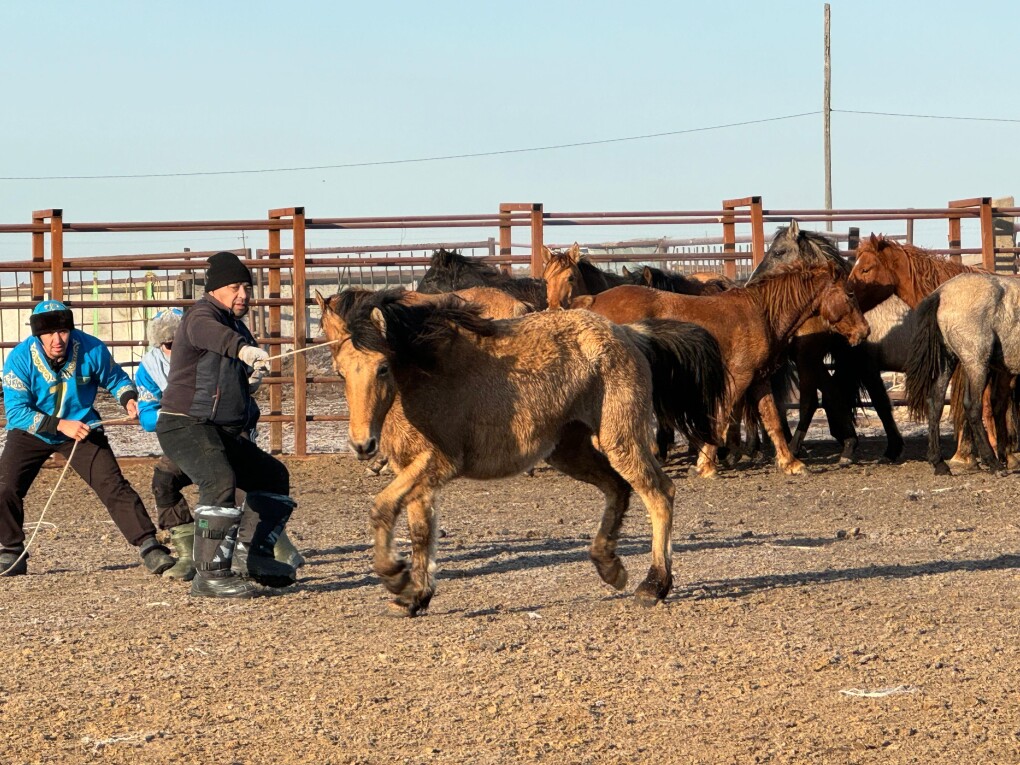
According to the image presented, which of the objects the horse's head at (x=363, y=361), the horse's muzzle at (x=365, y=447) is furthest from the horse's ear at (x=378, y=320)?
the horse's muzzle at (x=365, y=447)

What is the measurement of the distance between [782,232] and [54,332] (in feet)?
26.0

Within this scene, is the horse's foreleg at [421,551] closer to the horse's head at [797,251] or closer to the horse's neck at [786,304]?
the horse's neck at [786,304]

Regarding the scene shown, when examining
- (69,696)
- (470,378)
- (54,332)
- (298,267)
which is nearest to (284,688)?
(69,696)

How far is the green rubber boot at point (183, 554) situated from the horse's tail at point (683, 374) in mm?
2544

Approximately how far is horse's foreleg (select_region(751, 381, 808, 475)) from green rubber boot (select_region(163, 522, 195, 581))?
20.1ft

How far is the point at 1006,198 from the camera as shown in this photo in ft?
60.5

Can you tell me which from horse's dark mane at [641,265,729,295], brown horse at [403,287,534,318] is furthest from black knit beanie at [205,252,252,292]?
horse's dark mane at [641,265,729,295]

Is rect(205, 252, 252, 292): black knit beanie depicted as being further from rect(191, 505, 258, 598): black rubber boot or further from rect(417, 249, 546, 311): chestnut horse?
rect(417, 249, 546, 311): chestnut horse

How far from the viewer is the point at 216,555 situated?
22.2 ft

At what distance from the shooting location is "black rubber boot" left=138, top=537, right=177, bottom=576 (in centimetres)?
749

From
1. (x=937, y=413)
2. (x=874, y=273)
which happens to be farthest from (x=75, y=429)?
(x=874, y=273)

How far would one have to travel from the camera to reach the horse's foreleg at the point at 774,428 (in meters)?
12.1

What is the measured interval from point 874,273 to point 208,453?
7.94 meters

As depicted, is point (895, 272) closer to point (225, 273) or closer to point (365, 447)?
point (225, 273)
